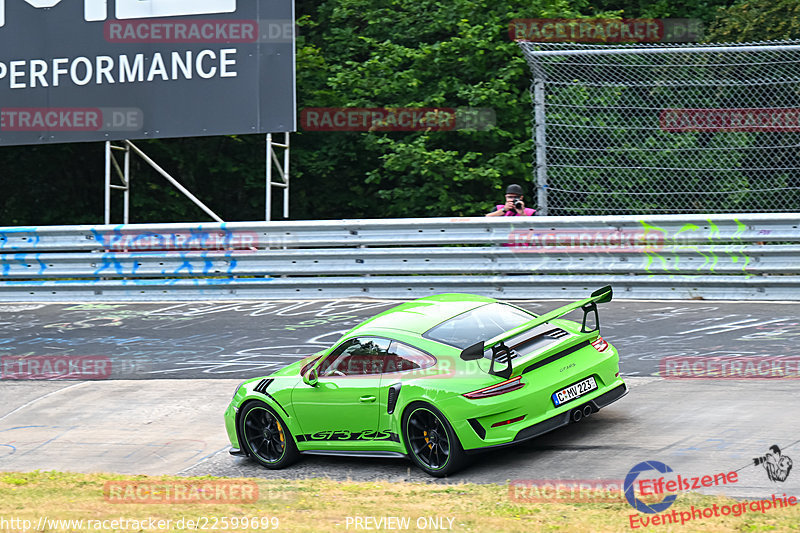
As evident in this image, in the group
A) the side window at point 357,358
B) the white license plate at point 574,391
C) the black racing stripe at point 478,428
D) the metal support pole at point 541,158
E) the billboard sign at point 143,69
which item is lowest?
the black racing stripe at point 478,428

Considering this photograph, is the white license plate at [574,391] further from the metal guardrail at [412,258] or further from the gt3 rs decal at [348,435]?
Answer: the metal guardrail at [412,258]

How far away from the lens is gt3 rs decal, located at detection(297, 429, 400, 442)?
8352 mm

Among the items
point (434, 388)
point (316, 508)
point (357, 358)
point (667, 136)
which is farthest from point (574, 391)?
point (667, 136)

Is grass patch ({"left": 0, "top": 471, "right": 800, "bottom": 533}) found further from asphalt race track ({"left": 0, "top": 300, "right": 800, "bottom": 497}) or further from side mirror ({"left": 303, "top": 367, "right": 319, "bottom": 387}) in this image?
side mirror ({"left": 303, "top": 367, "right": 319, "bottom": 387})

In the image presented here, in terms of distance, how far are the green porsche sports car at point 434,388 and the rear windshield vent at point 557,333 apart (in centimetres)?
1

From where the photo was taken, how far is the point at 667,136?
47.7ft

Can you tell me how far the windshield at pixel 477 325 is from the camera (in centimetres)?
836

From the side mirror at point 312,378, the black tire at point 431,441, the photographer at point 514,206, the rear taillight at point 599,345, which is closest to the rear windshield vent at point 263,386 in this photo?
the side mirror at point 312,378

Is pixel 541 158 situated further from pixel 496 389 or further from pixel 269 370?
pixel 496 389

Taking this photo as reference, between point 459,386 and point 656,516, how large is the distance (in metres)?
2.12

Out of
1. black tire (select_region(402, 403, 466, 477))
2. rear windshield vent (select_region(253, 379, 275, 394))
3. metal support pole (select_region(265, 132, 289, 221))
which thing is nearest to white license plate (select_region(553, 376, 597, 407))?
black tire (select_region(402, 403, 466, 477))

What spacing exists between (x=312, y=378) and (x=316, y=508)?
2.12 metres

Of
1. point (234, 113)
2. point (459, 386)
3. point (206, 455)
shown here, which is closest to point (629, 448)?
point (459, 386)

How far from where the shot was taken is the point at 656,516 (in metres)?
6.13
